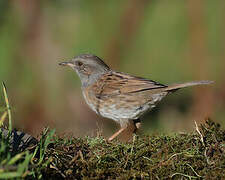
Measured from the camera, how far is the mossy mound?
10.8 feet

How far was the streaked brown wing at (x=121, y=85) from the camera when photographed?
231 inches

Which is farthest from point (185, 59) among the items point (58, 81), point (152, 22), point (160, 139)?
point (160, 139)

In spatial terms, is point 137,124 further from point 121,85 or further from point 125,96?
point 121,85

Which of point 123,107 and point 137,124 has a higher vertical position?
point 123,107

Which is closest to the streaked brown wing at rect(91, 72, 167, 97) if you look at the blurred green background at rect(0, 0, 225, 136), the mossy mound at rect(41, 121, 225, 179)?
the blurred green background at rect(0, 0, 225, 136)

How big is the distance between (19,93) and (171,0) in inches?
294

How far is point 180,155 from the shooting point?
3.53m

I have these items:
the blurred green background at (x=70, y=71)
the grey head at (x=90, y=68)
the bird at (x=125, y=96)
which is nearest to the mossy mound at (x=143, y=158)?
the bird at (x=125, y=96)

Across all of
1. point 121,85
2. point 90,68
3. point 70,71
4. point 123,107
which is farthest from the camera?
point 70,71

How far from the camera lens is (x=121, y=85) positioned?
20.0 feet

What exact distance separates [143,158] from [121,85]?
103 inches

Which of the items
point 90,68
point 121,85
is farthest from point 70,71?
point 121,85

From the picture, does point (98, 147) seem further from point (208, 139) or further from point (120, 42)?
point (120, 42)

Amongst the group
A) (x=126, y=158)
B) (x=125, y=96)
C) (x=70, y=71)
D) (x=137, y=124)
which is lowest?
(x=70, y=71)
